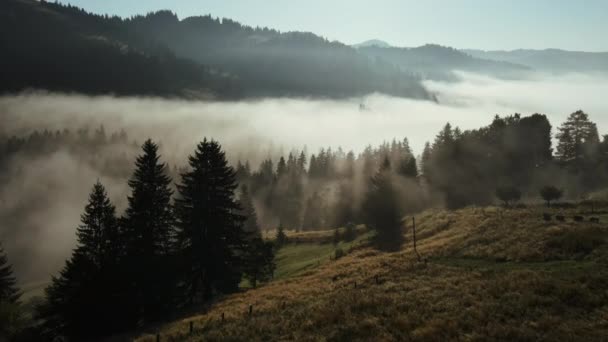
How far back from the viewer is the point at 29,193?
494 ft

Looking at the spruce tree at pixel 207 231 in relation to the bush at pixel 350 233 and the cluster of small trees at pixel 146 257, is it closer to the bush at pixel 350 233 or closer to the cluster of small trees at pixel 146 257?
the cluster of small trees at pixel 146 257

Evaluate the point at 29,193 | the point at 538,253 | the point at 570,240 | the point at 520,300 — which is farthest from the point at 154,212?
the point at 29,193

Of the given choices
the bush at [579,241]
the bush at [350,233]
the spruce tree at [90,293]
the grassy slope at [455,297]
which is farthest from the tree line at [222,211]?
the bush at [579,241]

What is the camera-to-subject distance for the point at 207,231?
40.7 metres

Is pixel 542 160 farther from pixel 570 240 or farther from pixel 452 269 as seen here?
pixel 452 269

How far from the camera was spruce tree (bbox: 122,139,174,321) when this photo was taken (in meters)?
36.3

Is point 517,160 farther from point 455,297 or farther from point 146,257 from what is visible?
point 146,257

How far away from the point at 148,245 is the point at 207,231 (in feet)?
19.6

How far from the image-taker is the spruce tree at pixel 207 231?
39.8 m

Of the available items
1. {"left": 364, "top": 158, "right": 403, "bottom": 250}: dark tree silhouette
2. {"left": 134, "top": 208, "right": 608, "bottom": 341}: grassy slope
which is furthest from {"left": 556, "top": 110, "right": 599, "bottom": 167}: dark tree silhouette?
{"left": 134, "top": 208, "right": 608, "bottom": 341}: grassy slope

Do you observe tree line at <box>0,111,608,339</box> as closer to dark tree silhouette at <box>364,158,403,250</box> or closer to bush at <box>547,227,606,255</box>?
dark tree silhouette at <box>364,158,403,250</box>

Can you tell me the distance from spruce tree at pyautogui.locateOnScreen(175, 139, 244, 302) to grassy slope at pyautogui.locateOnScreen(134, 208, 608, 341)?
371 centimetres

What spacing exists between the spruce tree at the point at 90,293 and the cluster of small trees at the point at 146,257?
8 cm

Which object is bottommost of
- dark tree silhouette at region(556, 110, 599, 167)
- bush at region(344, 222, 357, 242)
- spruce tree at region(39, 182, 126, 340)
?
bush at region(344, 222, 357, 242)
